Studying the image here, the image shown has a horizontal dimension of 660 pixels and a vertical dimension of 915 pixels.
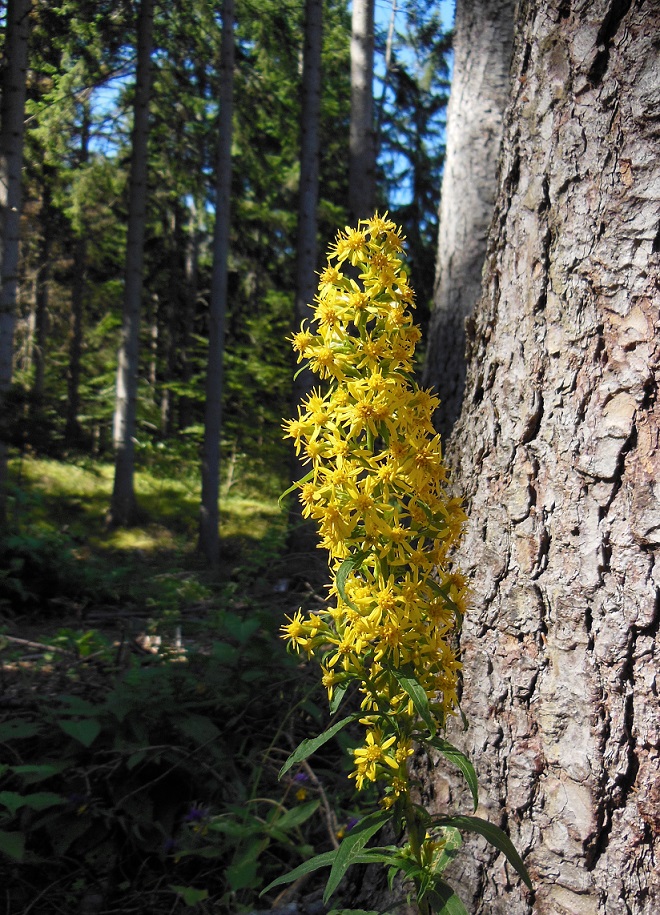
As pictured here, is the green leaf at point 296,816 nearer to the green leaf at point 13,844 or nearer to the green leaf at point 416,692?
the green leaf at point 13,844

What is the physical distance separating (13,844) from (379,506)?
187cm

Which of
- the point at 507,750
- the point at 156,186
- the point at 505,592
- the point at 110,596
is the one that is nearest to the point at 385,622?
the point at 505,592

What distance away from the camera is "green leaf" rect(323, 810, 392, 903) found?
128 centimetres

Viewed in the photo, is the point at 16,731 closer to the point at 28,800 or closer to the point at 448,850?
the point at 28,800

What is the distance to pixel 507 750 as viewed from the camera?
167cm

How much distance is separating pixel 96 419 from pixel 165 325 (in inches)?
147

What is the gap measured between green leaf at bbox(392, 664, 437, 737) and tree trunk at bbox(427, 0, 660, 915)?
1.43 feet

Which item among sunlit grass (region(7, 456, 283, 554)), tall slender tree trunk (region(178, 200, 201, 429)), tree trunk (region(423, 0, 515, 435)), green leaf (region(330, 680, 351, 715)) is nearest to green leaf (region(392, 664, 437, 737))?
green leaf (region(330, 680, 351, 715))

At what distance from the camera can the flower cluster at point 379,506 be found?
4.38ft

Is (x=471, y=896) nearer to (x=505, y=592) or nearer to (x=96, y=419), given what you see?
(x=505, y=592)

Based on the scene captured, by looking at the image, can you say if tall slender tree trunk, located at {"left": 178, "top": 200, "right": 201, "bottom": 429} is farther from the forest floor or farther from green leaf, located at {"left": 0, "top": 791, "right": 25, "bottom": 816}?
green leaf, located at {"left": 0, "top": 791, "right": 25, "bottom": 816}

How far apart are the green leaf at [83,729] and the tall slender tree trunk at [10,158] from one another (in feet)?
21.4

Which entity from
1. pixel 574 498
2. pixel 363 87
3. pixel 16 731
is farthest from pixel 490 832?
pixel 363 87

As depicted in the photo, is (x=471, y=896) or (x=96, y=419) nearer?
(x=471, y=896)
